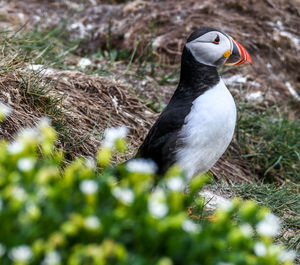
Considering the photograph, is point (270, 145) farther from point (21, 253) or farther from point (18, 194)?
point (21, 253)

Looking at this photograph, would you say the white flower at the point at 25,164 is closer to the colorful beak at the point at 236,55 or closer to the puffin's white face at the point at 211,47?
the puffin's white face at the point at 211,47

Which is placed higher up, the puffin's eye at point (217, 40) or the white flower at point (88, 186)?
the white flower at point (88, 186)

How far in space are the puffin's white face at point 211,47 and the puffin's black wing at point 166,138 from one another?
38cm

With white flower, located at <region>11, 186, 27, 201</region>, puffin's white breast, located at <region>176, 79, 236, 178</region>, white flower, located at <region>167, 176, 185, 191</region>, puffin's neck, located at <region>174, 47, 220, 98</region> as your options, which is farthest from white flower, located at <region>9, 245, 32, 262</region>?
puffin's neck, located at <region>174, 47, 220, 98</region>

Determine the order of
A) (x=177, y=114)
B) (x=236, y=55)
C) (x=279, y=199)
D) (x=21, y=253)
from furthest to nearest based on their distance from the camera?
(x=279, y=199) < (x=236, y=55) < (x=177, y=114) < (x=21, y=253)

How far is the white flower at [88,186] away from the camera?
2.05m

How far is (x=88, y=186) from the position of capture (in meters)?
2.07

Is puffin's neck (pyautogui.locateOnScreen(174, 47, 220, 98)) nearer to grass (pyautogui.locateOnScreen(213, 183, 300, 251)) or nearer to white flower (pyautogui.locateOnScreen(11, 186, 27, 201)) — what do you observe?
grass (pyautogui.locateOnScreen(213, 183, 300, 251))

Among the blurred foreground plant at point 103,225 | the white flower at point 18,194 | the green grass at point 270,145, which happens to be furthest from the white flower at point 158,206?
the green grass at point 270,145

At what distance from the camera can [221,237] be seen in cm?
216

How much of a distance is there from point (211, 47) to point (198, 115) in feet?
1.93

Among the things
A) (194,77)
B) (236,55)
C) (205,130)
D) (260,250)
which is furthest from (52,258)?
(236,55)

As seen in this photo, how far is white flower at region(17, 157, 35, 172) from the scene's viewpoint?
7.04ft

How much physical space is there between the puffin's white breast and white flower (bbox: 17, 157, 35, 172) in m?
1.56
